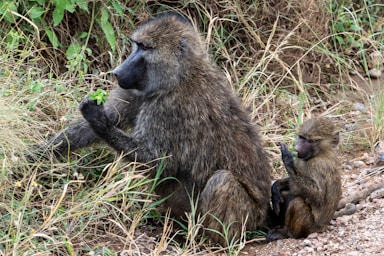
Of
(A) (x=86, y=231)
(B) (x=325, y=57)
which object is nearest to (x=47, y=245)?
(A) (x=86, y=231)

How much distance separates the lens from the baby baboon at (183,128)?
436 centimetres

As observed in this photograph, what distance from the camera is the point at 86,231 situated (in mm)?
4223

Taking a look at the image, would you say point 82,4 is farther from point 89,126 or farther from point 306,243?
point 306,243

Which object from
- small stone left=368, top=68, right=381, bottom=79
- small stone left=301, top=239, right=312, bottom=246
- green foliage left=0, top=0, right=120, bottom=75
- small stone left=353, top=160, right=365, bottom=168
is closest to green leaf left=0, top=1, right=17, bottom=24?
green foliage left=0, top=0, right=120, bottom=75

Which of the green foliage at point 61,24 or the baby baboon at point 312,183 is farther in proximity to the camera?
the green foliage at point 61,24

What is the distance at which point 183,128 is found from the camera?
441 centimetres

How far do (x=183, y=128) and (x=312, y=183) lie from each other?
73cm

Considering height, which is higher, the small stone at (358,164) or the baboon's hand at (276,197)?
the baboon's hand at (276,197)

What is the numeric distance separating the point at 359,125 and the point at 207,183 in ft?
6.09

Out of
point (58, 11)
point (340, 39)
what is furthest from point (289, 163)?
point (340, 39)

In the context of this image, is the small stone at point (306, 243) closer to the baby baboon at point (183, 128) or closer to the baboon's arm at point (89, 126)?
the baby baboon at point (183, 128)

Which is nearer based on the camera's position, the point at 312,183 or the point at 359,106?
the point at 312,183

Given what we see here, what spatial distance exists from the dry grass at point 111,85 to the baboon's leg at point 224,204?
7cm

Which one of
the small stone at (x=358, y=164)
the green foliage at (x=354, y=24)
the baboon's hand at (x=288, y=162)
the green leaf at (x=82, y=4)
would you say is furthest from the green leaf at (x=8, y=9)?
the green foliage at (x=354, y=24)
